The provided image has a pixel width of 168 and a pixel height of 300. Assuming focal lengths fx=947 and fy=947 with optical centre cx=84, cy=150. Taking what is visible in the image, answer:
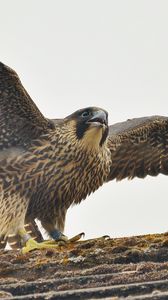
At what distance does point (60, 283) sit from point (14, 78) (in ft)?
15.8

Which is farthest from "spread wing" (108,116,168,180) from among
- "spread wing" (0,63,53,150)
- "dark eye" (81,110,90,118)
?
"spread wing" (0,63,53,150)

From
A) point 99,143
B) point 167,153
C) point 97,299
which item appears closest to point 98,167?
point 99,143

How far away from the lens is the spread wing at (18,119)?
34.6 feet

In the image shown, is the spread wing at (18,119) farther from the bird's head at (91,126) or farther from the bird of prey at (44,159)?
the bird's head at (91,126)

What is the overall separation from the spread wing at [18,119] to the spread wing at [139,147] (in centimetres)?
151

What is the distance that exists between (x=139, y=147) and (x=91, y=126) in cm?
193

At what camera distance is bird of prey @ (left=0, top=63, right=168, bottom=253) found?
10414 millimetres

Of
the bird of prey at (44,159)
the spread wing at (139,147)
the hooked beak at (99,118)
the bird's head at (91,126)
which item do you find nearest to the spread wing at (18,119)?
the bird of prey at (44,159)

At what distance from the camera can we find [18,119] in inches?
421

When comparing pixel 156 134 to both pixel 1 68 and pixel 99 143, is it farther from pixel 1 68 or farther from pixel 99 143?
pixel 1 68

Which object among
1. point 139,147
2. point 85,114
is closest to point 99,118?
point 85,114

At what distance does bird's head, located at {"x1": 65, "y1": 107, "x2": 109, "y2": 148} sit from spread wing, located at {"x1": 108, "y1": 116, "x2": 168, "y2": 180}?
112 centimetres

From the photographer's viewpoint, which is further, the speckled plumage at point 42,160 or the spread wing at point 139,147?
the spread wing at point 139,147

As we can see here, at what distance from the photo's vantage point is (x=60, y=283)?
5.79 meters
